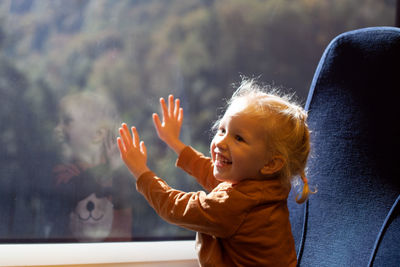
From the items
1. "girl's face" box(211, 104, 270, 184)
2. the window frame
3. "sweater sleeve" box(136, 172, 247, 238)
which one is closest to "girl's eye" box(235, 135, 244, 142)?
"girl's face" box(211, 104, 270, 184)

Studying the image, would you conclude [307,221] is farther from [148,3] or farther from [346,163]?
[148,3]

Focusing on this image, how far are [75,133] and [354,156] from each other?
0.75m

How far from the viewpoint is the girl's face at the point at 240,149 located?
2.89 feet

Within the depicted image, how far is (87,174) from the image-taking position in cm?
119

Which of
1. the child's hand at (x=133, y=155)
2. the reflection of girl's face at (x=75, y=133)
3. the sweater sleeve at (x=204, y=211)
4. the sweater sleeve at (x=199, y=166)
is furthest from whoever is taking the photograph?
the reflection of girl's face at (x=75, y=133)

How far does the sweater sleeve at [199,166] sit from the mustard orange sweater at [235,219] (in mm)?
129

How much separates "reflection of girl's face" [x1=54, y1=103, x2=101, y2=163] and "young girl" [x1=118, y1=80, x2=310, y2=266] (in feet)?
1.04

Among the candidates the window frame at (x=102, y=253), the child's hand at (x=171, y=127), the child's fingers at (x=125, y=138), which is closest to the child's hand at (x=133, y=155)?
the child's fingers at (x=125, y=138)

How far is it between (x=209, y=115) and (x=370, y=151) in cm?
53

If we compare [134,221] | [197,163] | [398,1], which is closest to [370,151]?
[197,163]

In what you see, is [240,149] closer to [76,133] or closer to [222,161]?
[222,161]

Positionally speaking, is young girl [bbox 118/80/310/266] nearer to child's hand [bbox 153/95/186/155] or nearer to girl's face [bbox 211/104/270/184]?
girl's face [bbox 211/104/270/184]

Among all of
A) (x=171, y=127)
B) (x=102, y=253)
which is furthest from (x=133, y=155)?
(x=102, y=253)

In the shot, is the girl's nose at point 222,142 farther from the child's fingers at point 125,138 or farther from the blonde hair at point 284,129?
the child's fingers at point 125,138
